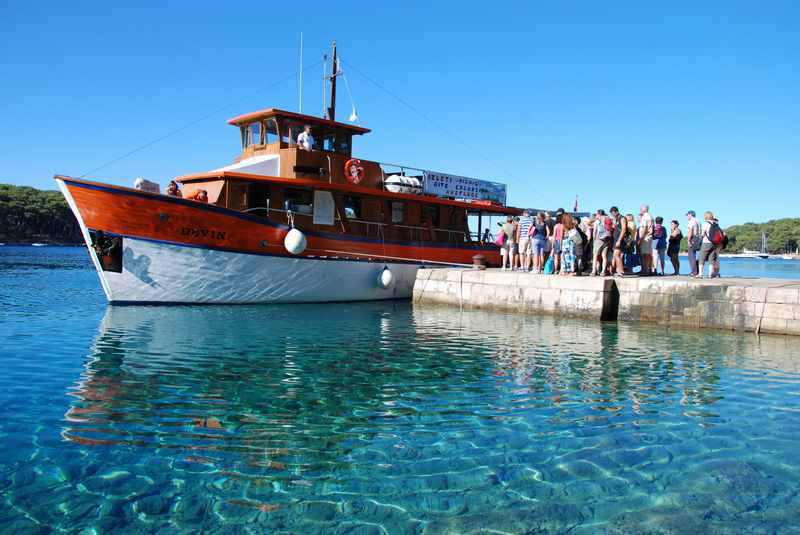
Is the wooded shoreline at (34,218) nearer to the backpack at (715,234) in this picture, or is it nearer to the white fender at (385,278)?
the white fender at (385,278)

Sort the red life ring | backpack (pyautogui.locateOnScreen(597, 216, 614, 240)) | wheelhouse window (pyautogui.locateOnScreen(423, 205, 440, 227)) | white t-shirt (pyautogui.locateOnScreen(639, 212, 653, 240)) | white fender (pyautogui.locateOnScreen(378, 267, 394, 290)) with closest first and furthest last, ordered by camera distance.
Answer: backpack (pyautogui.locateOnScreen(597, 216, 614, 240)) → white t-shirt (pyautogui.locateOnScreen(639, 212, 653, 240)) → the red life ring → white fender (pyautogui.locateOnScreen(378, 267, 394, 290)) → wheelhouse window (pyautogui.locateOnScreen(423, 205, 440, 227))

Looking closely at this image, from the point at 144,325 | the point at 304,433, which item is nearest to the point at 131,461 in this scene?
the point at 304,433

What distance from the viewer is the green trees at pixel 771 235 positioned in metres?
144

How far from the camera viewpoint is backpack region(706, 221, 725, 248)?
42.3 feet

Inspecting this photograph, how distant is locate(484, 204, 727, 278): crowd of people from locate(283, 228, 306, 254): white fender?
5.88 metres

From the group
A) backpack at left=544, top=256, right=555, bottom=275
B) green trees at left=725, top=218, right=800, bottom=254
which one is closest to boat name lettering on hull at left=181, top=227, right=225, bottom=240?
backpack at left=544, top=256, right=555, bottom=275

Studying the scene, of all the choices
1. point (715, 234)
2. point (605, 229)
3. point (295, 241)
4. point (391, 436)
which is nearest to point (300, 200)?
point (295, 241)

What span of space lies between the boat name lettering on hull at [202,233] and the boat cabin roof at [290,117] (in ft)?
12.5

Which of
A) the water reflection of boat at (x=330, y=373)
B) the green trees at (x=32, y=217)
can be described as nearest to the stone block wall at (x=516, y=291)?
the water reflection of boat at (x=330, y=373)

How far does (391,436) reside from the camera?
16.6ft

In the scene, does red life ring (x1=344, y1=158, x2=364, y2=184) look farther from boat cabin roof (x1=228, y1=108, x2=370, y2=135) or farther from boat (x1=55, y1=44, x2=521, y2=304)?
boat cabin roof (x1=228, y1=108, x2=370, y2=135)

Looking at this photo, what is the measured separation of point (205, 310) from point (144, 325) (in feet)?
7.77

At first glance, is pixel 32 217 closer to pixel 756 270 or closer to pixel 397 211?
pixel 397 211

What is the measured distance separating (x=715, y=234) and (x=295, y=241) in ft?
30.7
